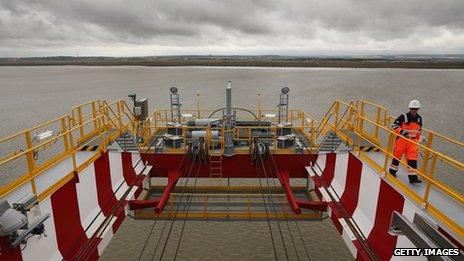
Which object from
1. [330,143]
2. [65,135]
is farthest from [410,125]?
[65,135]

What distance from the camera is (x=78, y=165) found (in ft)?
19.3

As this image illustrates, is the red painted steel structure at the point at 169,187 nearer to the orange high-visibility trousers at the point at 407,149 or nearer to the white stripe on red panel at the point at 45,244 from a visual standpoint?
the white stripe on red panel at the point at 45,244

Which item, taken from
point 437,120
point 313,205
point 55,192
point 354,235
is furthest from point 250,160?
point 437,120

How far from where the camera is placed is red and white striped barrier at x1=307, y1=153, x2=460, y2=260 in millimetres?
4801

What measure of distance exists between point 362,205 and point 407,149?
1397mm

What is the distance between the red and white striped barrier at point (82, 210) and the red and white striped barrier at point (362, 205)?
4680 mm

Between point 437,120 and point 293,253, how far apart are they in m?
22.6

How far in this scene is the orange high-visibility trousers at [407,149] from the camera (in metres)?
5.61

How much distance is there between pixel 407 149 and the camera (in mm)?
5703

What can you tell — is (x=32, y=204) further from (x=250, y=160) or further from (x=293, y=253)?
(x=293, y=253)

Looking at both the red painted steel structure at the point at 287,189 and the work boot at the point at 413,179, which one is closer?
the work boot at the point at 413,179

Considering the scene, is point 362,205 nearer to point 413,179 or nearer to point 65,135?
point 413,179

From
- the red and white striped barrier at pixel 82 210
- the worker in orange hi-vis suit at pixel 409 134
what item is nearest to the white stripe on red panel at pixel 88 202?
the red and white striped barrier at pixel 82 210

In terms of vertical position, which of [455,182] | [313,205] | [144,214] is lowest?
[455,182]
